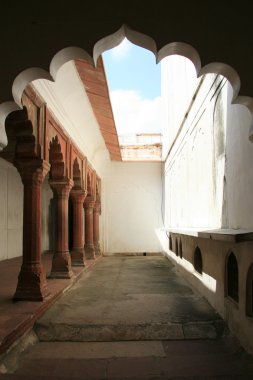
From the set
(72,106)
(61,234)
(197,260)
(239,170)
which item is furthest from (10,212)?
(239,170)

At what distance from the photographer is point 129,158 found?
18562mm

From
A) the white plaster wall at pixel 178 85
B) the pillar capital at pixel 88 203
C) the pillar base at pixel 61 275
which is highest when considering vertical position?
the white plaster wall at pixel 178 85

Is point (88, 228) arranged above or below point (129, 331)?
above

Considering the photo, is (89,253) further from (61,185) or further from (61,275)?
(61,185)

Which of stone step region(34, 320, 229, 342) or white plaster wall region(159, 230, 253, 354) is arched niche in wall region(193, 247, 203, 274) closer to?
white plaster wall region(159, 230, 253, 354)

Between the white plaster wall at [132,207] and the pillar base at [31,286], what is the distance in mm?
11569

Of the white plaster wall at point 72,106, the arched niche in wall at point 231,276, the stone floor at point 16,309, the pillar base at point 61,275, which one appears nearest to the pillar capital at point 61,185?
the white plaster wall at point 72,106

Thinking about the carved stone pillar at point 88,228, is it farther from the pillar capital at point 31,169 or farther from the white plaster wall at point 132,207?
the pillar capital at point 31,169

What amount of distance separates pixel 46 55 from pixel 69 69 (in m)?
4.32

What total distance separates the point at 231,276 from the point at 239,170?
5.19ft

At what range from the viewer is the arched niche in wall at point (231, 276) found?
565 cm

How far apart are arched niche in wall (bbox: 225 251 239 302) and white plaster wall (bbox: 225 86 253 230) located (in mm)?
483

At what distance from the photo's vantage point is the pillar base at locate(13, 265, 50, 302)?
21.3ft

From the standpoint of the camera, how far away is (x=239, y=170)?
533 cm
